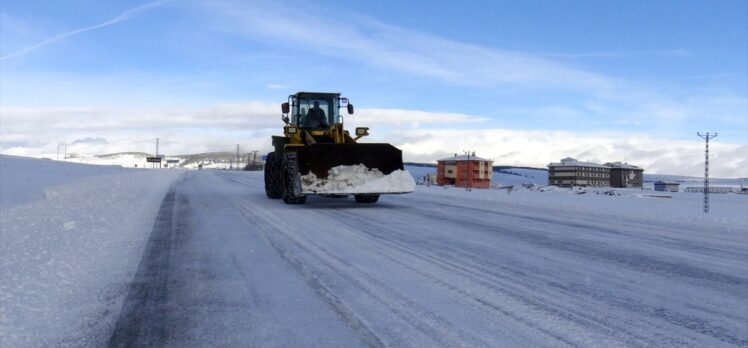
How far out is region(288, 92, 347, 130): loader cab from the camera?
15.5 m

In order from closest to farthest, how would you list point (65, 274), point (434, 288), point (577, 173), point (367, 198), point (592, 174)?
point (434, 288) → point (65, 274) → point (367, 198) → point (577, 173) → point (592, 174)

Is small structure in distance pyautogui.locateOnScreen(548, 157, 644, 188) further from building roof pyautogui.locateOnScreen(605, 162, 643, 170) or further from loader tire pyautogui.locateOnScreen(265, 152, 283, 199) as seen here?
loader tire pyautogui.locateOnScreen(265, 152, 283, 199)

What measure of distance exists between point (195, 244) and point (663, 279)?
519 centimetres

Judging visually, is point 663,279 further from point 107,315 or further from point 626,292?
point 107,315

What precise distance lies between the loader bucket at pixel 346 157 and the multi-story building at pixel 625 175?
9288 cm

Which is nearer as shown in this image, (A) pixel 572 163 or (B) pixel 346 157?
(B) pixel 346 157

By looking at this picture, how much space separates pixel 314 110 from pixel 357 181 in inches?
139

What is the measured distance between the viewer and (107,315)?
3775mm

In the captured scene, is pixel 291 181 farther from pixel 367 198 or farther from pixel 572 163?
pixel 572 163

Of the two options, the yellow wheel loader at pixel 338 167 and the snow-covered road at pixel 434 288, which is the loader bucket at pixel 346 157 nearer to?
the yellow wheel loader at pixel 338 167

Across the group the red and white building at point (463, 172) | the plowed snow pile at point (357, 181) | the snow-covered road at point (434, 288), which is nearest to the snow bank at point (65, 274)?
the snow-covered road at point (434, 288)

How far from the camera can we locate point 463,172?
71.8 meters

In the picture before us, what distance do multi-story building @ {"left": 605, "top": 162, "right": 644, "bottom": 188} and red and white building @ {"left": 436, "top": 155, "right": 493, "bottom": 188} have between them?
1320 inches

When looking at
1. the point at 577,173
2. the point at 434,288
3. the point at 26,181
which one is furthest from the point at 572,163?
the point at 434,288
